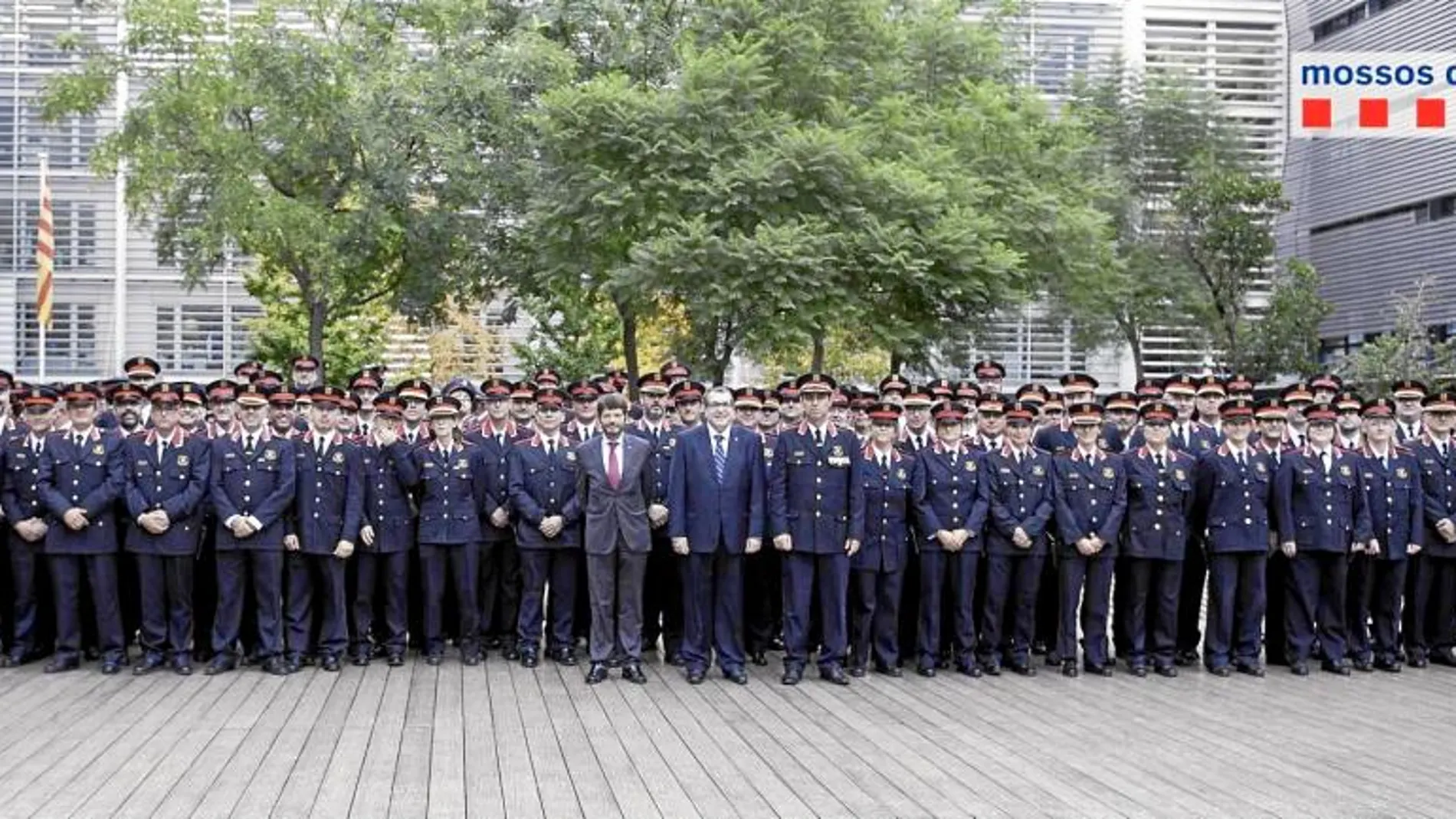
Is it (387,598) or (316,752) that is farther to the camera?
(387,598)

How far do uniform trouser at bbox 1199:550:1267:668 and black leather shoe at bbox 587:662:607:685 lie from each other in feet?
13.9

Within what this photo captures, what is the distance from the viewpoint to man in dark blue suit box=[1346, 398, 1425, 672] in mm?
12219

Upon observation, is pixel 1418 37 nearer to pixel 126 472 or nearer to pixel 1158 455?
pixel 1158 455

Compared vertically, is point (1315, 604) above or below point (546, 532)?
below

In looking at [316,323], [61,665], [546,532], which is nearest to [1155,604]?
[546,532]

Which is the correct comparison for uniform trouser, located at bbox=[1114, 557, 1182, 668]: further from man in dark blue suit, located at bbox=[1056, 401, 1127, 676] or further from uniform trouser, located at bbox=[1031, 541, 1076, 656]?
uniform trouser, located at bbox=[1031, 541, 1076, 656]

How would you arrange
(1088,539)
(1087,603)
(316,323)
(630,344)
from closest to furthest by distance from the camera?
1. (1088,539)
2. (1087,603)
3. (316,323)
4. (630,344)

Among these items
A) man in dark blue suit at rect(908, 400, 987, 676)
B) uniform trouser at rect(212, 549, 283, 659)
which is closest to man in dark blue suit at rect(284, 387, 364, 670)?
uniform trouser at rect(212, 549, 283, 659)

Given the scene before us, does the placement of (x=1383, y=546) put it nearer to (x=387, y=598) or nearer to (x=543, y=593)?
(x=543, y=593)

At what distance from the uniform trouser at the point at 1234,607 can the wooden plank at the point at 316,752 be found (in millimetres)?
5850

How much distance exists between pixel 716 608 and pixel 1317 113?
6892 mm

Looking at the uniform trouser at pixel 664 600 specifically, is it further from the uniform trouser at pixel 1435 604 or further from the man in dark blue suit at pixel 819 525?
the uniform trouser at pixel 1435 604

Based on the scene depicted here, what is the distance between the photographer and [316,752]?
8.58 metres

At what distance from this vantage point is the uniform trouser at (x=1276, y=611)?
40.3ft
